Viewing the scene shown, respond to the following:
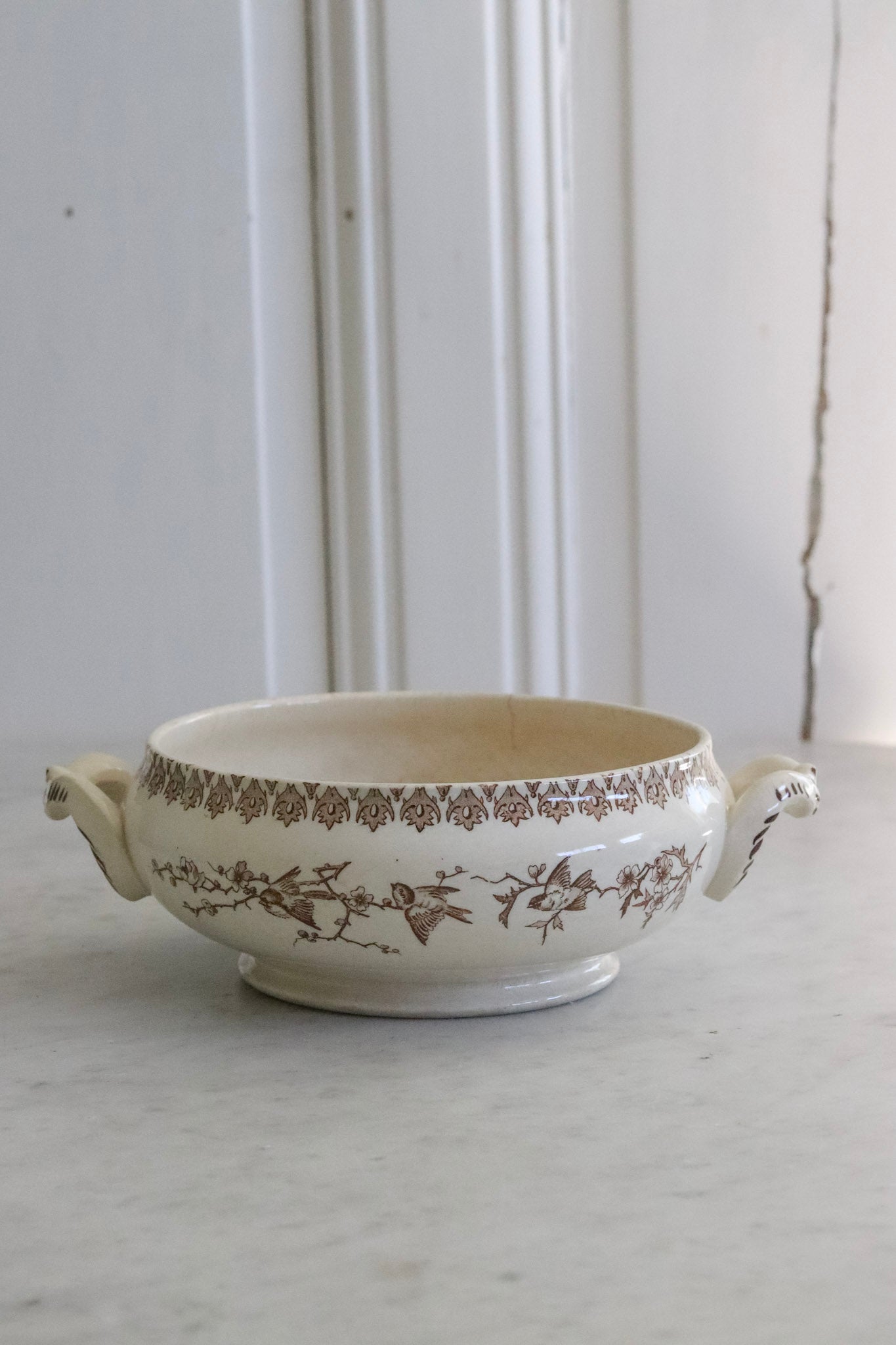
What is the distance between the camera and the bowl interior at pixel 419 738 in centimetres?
61

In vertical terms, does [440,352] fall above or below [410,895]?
above

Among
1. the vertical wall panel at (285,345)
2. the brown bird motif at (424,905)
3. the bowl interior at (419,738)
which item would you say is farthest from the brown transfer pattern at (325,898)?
the vertical wall panel at (285,345)

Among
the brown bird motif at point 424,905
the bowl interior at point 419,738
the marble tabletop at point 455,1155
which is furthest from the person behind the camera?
the bowl interior at point 419,738

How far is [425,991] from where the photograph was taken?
0.50m

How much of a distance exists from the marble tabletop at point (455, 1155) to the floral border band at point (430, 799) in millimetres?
83

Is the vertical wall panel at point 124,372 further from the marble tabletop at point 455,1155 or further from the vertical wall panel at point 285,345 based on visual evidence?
the marble tabletop at point 455,1155

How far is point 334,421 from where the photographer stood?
3.66 ft

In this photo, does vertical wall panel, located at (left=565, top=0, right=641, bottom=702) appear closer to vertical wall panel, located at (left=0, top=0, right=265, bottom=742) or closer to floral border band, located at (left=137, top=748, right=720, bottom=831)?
vertical wall panel, located at (left=0, top=0, right=265, bottom=742)

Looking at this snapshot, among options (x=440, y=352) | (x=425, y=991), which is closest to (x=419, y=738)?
(x=425, y=991)

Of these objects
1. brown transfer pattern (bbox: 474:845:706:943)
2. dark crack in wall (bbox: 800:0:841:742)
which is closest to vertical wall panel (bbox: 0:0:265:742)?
dark crack in wall (bbox: 800:0:841:742)

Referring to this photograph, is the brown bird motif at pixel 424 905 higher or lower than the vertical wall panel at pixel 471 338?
lower

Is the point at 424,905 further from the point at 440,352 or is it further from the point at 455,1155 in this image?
the point at 440,352

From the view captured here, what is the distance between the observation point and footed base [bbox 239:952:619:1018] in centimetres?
50

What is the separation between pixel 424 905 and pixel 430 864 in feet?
0.04
